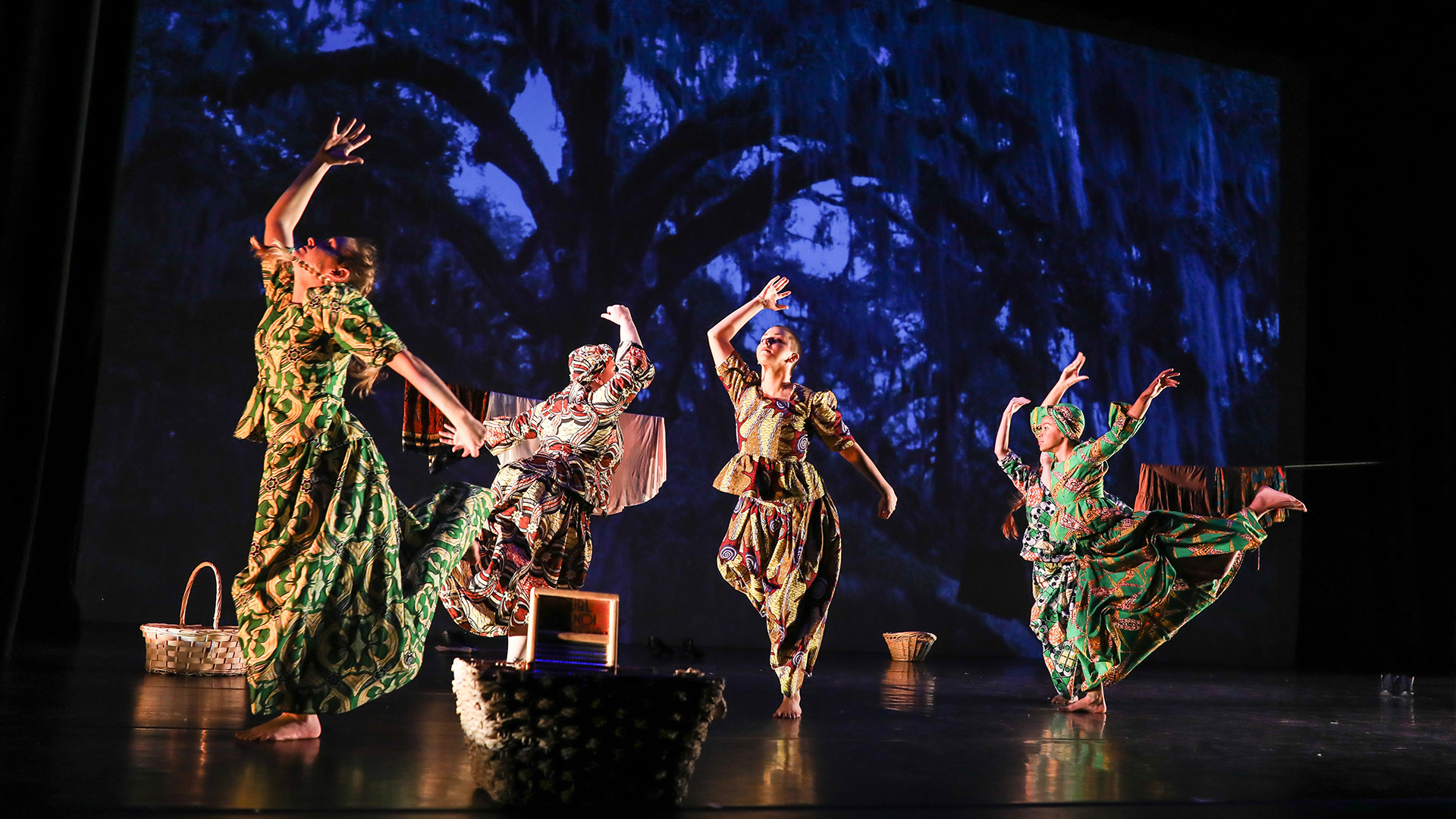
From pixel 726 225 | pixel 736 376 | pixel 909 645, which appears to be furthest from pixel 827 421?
pixel 726 225

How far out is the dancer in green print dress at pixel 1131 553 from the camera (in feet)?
16.2

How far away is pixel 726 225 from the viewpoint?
8.55 m

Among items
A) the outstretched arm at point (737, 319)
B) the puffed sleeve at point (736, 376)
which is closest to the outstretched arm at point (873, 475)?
the puffed sleeve at point (736, 376)

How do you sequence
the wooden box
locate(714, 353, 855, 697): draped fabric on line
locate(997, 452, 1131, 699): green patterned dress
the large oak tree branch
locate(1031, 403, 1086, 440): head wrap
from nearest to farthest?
the wooden box < locate(714, 353, 855, 697): draped fabric on line < locate(997, 452, 1131, 699): green patterned dress < locate(1031, 403, 1086, 440): head wrap < the large oak tree branch

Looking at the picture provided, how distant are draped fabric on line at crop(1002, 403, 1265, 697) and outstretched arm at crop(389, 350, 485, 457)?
3093mm

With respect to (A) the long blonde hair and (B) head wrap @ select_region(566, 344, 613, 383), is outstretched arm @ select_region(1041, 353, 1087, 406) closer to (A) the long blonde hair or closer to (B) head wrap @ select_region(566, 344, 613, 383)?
(B) head wrap @ select_region(566, 344, 613, 383)

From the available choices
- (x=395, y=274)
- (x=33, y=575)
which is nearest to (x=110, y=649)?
(x=33, y=575)

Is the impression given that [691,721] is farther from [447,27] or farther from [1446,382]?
[1446,382]

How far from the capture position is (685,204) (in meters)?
8.41

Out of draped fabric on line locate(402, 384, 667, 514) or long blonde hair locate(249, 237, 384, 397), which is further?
draped fabric on line locate(402, 384, 667, 514)

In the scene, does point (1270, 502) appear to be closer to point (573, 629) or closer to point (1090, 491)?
point (1090, 491)

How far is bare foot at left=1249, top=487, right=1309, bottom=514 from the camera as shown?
5.08 metres

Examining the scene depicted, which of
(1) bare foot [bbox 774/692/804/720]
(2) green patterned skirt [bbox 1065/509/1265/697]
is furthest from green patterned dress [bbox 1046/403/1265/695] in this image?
(1) bare foot [bbox 774/692/804/720]

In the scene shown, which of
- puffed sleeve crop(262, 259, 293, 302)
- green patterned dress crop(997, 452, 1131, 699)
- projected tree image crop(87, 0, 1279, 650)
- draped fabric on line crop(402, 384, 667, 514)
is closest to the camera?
puffed sleeve crop(262, 259, 293, 302)
